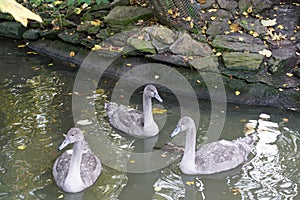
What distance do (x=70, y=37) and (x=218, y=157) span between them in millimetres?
4697

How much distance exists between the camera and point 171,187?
564 centimetres

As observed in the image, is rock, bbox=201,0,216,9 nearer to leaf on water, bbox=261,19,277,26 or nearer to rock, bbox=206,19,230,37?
rock, bbox=206,19,230,37

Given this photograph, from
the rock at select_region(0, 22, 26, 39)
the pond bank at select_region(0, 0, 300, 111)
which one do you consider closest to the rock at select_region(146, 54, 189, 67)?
the pond bank at select_region(0, 0, 300, 111)

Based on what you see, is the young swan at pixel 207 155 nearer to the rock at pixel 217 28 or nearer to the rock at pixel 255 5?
the rock at pixel 217 28

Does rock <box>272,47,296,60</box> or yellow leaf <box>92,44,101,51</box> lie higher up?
rock <box>272,47,296,60</box>

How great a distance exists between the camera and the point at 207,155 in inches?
233

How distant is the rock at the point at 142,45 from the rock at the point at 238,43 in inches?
42.3

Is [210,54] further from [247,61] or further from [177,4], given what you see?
[177,4]

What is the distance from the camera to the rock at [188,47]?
26.9 ft

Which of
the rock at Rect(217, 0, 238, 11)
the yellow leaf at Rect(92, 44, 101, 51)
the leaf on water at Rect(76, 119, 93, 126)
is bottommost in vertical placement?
the leaf on water at Rect(76, 119, 93, 126)

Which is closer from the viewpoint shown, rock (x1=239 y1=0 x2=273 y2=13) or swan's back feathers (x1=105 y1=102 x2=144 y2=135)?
swan's back feathers (x1=105 y1=102 x2=144 y2=135)

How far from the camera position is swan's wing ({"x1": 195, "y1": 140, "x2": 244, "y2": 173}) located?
5.86 meters

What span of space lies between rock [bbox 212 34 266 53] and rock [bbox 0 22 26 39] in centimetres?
435

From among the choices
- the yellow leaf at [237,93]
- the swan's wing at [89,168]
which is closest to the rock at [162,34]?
the yellow leaf at [237,93]
